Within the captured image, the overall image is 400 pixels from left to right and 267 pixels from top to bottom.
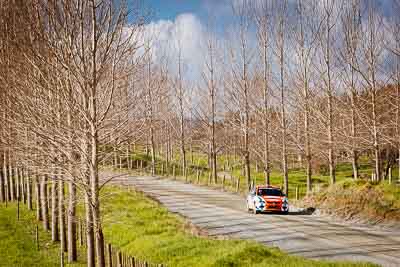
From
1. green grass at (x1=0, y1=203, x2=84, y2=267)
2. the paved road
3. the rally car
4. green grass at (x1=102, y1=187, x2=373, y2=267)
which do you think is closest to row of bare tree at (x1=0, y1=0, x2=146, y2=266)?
green grass at (x1=102, y1=187, x2=373, y2=267)

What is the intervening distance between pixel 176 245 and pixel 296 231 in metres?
5.42

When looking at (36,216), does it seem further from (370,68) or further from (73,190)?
(370,68)

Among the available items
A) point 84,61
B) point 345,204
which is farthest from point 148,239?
point 345,204

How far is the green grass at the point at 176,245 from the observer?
12555mm

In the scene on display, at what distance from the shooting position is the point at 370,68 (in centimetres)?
2386

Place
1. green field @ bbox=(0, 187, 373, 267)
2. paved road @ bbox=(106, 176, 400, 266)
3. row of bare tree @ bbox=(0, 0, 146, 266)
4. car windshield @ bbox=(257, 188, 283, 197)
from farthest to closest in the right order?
car windshield @ bbox=(257, 188, 283, 197) → paved road @ bbox=(106, 176, 400, 266) → green field @ bbox=(0, 187, 373, 267) → row of bare tree @ bbox=(0, 0, 146, 266)

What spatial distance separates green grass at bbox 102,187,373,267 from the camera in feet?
41.2

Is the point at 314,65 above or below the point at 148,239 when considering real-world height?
above

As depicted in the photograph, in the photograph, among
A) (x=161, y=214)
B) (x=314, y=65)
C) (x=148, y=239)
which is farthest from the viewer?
(x=314, y=65)

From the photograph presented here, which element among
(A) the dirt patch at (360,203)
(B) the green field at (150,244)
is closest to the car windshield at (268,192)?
(A) the dirt patch at (360,203)

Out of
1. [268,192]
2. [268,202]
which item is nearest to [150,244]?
[268,202]

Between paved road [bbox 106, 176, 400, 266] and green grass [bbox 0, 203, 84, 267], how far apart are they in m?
4.08

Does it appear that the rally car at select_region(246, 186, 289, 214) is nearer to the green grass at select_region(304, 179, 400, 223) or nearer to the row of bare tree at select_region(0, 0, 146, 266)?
the green grass at select_region(304, 179, 400, 223)

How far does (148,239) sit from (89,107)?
6522 millimetres
